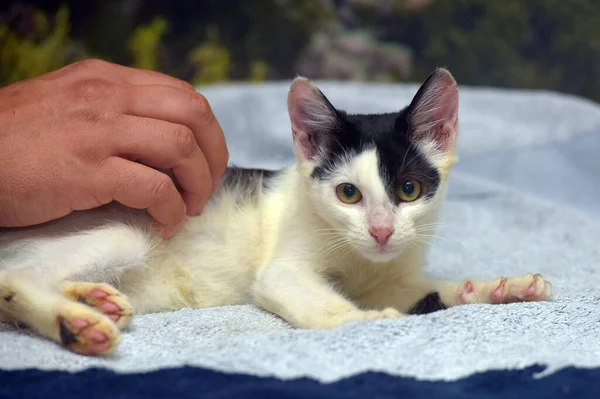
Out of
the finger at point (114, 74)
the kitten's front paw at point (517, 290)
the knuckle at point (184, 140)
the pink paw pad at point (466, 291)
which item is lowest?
the pink paw pad at point (466, 291)

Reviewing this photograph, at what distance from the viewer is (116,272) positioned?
1.48m

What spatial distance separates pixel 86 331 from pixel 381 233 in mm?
587

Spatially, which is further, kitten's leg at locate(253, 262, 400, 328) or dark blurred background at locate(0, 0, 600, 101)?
dark blurred background at locate(0, 0, 600, 101)

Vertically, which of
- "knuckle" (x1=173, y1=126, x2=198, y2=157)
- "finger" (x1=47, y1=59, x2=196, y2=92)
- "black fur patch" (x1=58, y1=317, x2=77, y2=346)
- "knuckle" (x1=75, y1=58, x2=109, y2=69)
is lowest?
"black fur patch" (x1=58, y1=317, x2=77, y2=346)

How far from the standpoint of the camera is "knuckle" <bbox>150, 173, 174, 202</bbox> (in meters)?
1.43

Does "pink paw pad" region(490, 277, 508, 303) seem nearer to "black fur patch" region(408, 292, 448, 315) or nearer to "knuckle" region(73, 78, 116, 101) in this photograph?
"black fur patch" region(408, 292, 448, 315)

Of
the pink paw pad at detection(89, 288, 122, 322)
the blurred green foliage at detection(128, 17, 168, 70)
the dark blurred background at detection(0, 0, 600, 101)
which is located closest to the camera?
the pink paw pad at detection(89, 288, 122, 322)

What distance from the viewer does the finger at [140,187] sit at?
139cm

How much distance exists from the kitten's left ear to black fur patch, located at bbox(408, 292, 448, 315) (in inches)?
13.3

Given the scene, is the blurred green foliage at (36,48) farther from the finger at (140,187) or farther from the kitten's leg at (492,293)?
the kitten's leg at (492,293)

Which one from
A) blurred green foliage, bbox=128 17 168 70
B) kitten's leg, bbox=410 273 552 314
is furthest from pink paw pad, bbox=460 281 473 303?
blurred green foliage, bbox=128 17 168 70

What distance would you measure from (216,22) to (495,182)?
5.61 ft

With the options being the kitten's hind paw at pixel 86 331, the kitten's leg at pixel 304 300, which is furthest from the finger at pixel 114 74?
the kitten's hind paw at pixel 86 331

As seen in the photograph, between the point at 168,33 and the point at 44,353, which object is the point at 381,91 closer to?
the point at 168,33
